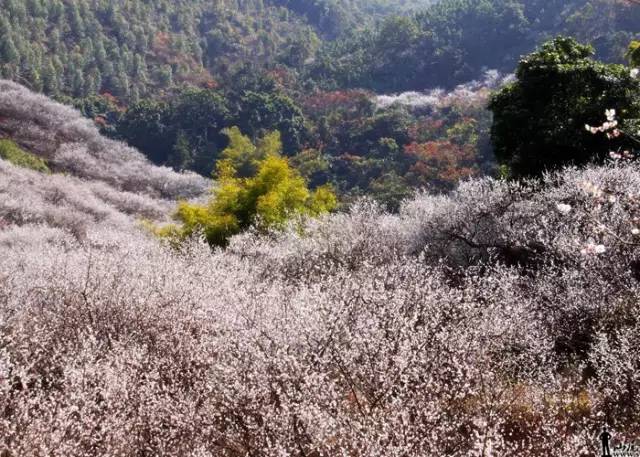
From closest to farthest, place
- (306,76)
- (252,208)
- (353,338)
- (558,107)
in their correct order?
(353,338), (558,107), (252,208), (306,76)

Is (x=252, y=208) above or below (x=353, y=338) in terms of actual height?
below

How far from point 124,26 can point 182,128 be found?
31.8m

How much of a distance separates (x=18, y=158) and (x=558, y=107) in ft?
120

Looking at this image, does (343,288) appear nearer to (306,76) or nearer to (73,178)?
(73,178)

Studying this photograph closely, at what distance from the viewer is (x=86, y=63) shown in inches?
2763

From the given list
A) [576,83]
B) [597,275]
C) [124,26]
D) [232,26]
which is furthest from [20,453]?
[232,26]

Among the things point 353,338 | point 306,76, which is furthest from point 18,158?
point 306,76

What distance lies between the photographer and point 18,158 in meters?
40.2

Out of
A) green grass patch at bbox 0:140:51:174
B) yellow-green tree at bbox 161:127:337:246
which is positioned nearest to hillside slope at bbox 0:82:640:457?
yellow-green tree at bbox 161:127:337:246

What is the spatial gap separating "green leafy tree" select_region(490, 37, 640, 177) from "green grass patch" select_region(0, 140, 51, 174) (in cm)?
3321

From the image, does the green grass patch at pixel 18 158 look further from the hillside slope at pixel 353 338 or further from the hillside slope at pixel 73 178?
the hillside slope at pixel 353 338

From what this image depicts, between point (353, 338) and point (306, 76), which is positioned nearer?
point (353, 338)

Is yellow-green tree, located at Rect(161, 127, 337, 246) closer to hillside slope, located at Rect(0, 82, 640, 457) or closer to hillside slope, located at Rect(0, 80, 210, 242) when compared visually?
hillside slope, located at Rect(0, 82, 640, 457)

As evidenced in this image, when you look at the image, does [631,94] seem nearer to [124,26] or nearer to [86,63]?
[86,63]
